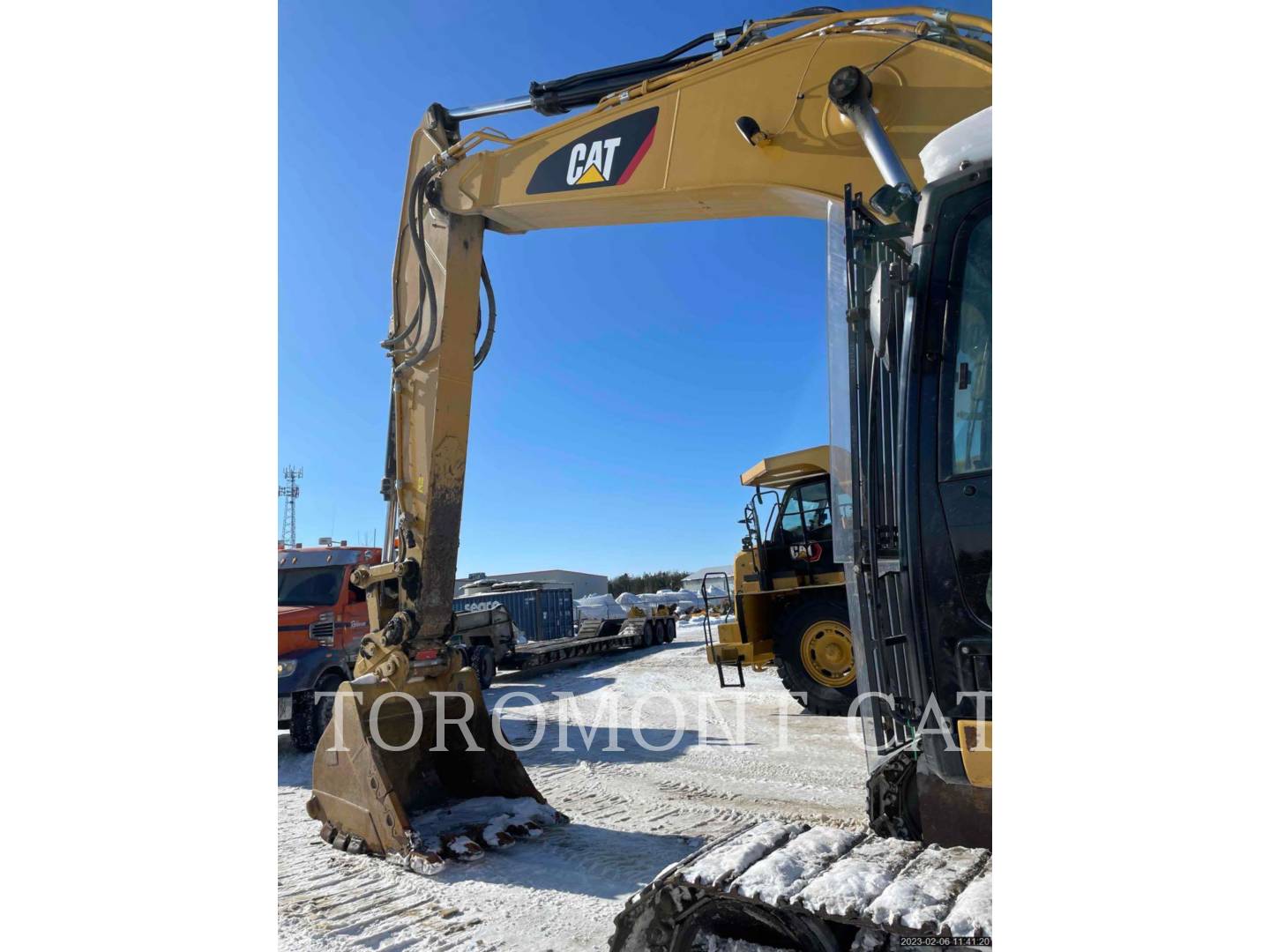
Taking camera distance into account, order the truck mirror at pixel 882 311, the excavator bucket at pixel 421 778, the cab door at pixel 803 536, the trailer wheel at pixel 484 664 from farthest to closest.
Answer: the trailer wheel at pixel 484 664 < the cab door at pixel 803 536 < the excavator bucket at pixel 421 778 < the truck mirror at pixel 882 311

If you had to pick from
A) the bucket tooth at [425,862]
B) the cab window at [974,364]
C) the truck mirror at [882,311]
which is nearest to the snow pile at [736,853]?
the cab window at [974,364]

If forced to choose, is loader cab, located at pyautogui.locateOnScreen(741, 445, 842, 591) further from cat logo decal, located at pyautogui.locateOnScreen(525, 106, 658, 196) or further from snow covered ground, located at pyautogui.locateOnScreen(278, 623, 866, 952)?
cat logo decal, located at pyautogui.locateOnScreen(525, 106, 658, 196)

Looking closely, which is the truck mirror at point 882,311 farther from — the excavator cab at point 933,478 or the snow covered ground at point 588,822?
the snow covered ground at point 588,822

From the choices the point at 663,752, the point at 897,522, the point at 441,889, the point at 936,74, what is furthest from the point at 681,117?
the point at 663,752

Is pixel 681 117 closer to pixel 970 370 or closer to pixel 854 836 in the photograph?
pixel 970 370

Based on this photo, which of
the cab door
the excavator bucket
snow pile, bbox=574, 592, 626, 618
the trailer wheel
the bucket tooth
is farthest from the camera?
snow pile, bbox=574, 592, 626, 618

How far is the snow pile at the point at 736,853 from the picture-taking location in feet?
6.71

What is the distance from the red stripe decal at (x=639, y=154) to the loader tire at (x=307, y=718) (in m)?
5.81

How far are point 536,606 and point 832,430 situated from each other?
15.5 meters

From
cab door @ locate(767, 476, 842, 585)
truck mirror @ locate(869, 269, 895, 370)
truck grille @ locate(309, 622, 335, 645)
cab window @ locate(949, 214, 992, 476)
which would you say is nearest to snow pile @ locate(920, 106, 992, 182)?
cab window @ locate(949, 214, 992, 476)

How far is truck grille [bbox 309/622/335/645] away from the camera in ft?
27.6

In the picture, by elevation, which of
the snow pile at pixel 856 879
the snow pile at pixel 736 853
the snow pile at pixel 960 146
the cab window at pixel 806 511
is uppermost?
the snow pile at pixel 960 146

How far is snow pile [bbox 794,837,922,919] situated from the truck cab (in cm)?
599

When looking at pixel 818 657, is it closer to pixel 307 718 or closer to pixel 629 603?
pixel 307 718
